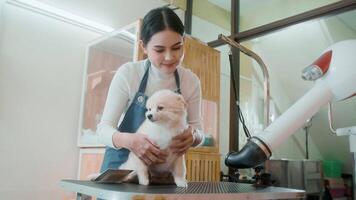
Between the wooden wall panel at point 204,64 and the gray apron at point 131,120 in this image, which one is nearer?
the gray apron at point 131,120

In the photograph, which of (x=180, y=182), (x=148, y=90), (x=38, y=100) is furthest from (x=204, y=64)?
(x=180, y=182)

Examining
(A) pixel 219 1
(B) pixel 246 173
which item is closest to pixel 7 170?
(B) pixel 246 173

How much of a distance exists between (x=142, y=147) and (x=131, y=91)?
17 cm

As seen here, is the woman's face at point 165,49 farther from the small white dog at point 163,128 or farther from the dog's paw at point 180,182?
the dog's paw at point 180,182

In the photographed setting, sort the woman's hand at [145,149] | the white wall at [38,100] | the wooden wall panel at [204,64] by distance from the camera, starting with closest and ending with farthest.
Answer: the woman's hand at [145,149] → the white wall at [38,100] → the wooden wall panel at [204,64]

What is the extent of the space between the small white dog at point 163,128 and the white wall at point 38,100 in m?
1.31

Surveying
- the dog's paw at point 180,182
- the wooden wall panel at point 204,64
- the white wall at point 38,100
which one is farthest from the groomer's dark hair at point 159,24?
the white wall at point 38,100

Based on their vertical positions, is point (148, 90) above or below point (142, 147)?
above

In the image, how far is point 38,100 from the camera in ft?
6.23

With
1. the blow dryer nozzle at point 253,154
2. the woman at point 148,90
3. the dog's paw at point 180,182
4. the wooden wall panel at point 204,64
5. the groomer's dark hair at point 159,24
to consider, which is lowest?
the dog's paw at point 180,182

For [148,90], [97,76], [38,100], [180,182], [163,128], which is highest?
[97,76]

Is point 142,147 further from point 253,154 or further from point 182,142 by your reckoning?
point 253,154

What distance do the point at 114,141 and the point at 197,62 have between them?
1.34 metres

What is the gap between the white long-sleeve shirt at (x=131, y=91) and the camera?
773 mm
